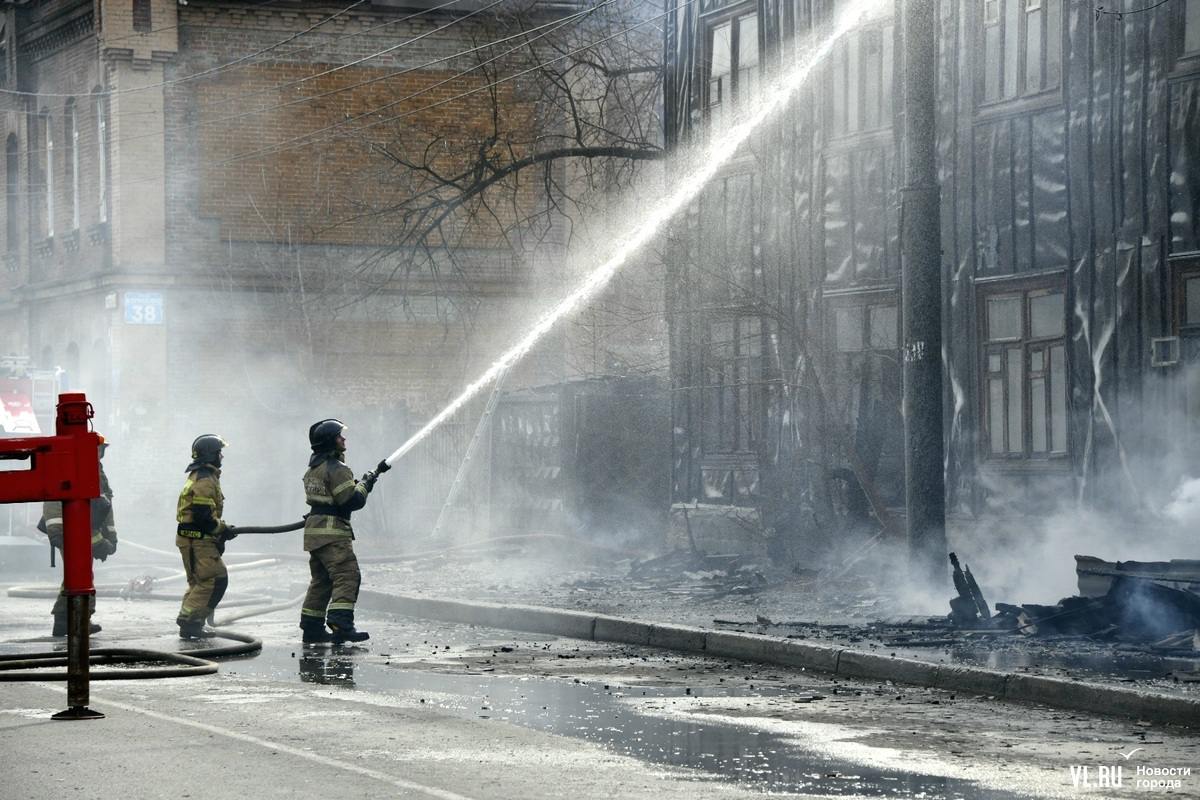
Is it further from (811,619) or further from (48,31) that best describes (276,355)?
(811,619)

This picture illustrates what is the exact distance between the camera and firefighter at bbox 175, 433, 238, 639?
1391cm

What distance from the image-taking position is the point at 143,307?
30031 millimetres

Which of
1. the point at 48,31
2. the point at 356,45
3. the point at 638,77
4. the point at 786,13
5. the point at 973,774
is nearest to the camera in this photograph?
the point at 973,774

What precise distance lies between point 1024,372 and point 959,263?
4.05ft

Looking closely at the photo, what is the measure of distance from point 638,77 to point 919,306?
16842 millimetres

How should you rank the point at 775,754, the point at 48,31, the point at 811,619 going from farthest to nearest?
1. the point at 48,31
2. the point at 811,619
3. the point at 775,754

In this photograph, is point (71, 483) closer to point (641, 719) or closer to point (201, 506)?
point (641, 719)

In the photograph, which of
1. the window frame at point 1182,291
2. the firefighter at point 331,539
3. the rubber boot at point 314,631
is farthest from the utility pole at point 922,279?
the rubber boot at point 314,631

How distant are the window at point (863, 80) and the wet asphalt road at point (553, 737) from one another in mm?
8262

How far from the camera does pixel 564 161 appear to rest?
3256 cm

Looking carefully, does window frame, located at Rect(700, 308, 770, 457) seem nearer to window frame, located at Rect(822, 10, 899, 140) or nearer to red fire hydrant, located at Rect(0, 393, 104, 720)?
window frame, located at Rect(822, 10, 899, 140)

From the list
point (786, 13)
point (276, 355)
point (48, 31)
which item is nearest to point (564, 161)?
point (276, 355)

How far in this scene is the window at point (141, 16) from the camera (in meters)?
30.3

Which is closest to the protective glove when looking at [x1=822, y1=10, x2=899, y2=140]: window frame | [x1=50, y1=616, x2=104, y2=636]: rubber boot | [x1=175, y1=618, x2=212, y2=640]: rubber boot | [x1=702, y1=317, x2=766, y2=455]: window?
[x1=50, y1=616, x2=104, y2=636]: rubber boot
